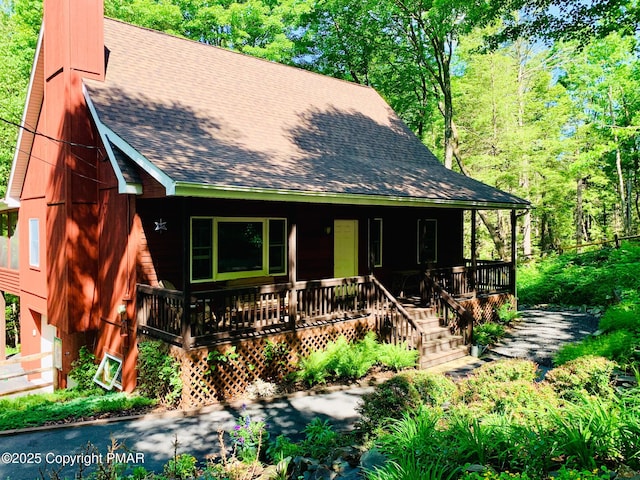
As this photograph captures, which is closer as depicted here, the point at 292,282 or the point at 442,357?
the point at 292,282

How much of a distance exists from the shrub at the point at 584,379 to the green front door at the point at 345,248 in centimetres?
767

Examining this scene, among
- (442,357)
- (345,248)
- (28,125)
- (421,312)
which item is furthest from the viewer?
(28,125)

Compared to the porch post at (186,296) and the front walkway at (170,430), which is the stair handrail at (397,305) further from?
the porch post at (186,296)

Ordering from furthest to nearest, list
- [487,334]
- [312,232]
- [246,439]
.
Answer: [312,232] → [487,334] → [246,439]

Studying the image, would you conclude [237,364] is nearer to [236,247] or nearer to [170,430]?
[170,430]

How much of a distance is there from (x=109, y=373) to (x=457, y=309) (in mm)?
8320

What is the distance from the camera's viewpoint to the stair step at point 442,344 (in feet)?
34.6

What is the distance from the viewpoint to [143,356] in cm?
845

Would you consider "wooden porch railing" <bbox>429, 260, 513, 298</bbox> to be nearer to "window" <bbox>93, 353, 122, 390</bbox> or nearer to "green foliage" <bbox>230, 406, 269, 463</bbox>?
"green foliage" <bbox>230, 406, 269, 463</bbox>

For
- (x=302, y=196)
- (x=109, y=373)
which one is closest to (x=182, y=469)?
(x=302, y=196)

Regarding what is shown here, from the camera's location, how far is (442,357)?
412 inches

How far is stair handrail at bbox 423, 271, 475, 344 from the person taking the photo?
1132 cm

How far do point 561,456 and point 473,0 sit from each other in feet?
52.6

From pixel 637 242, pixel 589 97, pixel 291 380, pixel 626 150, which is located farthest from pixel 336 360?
pixel 626 150
